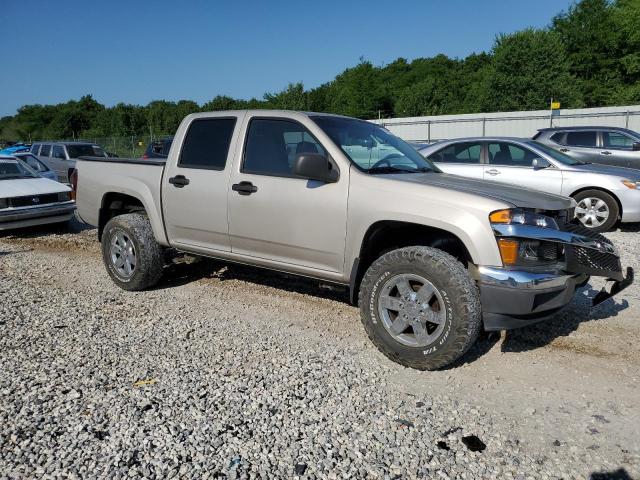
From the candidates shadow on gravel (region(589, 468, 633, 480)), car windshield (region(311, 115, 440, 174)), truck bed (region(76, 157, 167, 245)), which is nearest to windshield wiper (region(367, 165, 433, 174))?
car windshield (region(311, 115, 440, 174))

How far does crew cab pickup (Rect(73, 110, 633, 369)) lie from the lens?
135 inches

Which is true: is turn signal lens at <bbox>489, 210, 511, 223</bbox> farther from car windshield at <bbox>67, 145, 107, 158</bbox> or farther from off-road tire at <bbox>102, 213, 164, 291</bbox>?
car windshield at <bbox>67, 145, 107, 158</bbox>

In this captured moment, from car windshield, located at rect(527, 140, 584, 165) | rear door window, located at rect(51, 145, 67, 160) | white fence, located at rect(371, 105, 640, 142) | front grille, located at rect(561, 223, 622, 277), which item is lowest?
front grille, located at rect(561, 223, 622, 277)

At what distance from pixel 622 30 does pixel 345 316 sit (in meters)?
58.4

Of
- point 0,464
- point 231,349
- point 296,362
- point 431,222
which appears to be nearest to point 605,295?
point 431,222

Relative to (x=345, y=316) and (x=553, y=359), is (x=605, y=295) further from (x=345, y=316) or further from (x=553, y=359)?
(x=345, y=316)

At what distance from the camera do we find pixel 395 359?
3783mm

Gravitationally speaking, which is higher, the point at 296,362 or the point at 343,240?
the point at 343,240

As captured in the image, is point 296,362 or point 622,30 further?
point 622,30

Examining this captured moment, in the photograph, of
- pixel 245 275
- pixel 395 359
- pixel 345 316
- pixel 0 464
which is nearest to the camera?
pixel 0 464

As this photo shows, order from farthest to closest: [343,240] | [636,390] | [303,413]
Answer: [343,240], [636,390], [303,413]

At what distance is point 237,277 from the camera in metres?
6.26

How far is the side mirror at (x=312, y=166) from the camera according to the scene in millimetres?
3877

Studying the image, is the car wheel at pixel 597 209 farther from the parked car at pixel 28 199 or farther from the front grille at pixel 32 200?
the front grille at pixel 32 200
